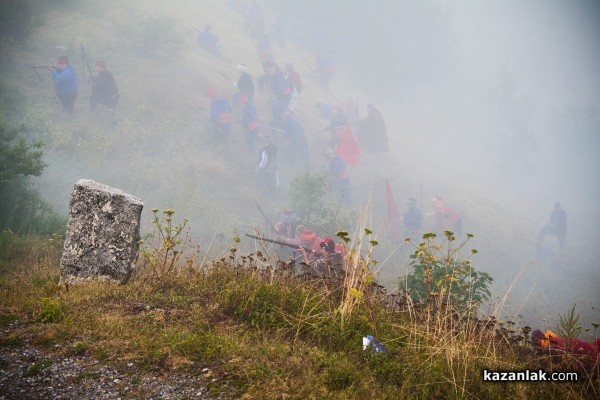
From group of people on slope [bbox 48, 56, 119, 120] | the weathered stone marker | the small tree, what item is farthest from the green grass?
group of people on slope [bbox 48, 56, 119, 120]

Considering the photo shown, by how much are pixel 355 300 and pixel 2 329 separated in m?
2.80

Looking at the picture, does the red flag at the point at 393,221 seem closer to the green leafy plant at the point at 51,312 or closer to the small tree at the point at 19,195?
the small tree at the point at 19,195

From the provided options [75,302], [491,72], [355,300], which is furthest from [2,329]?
[491,72]

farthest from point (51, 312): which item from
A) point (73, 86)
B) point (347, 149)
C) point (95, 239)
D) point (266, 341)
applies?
point (347, 149)

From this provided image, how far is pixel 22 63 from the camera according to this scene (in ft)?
46.0

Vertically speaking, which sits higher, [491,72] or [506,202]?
[491,72]

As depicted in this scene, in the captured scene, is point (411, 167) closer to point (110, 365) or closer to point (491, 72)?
point (110, 365)

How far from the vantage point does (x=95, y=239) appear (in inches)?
Result: 142

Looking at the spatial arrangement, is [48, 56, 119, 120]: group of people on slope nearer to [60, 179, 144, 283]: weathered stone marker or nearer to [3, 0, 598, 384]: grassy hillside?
[3, 0, 598, 384]: grassy hillside

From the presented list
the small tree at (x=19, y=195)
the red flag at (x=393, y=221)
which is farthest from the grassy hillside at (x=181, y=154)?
the small tree at (x=19, y=195)

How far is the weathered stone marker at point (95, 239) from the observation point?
11.9 ft

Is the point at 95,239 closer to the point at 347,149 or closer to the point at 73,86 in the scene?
the point at 73,86

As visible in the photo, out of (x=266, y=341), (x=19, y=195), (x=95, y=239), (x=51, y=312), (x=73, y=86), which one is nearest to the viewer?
(x=266, y=341)

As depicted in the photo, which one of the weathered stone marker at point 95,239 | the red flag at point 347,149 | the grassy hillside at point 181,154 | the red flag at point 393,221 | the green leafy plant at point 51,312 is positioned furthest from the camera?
the red flag at point 347,149
